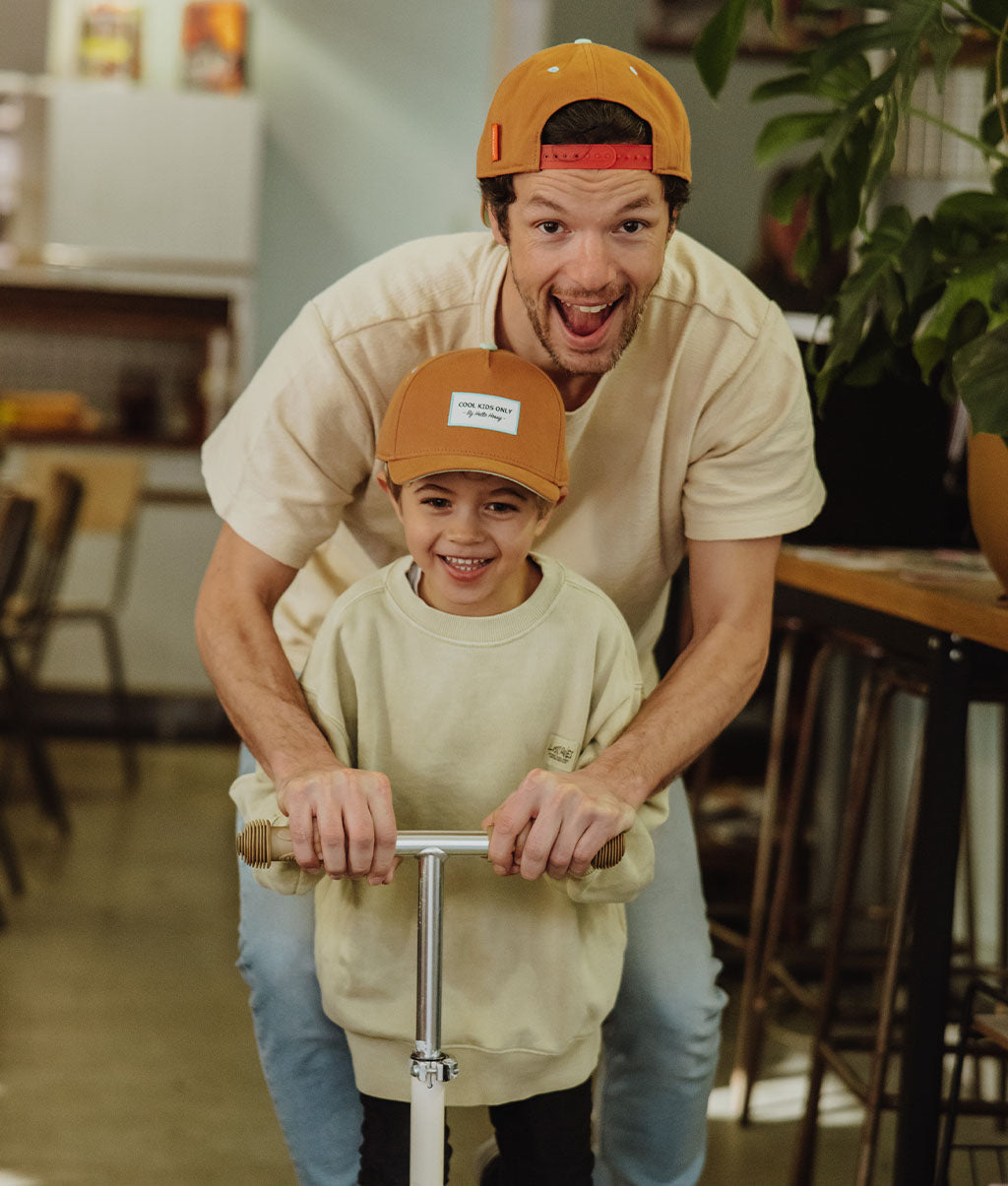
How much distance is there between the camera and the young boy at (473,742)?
4.29 ft

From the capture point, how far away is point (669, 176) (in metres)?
1.35

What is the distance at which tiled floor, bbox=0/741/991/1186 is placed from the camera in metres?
2.28

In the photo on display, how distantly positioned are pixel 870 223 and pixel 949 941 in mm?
2141

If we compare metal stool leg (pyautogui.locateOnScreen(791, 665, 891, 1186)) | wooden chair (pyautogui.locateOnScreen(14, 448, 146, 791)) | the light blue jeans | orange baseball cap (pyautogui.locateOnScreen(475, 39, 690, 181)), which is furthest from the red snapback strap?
wooden chair (pyautogui.locateOnScreen(14, 448, 146, 791))

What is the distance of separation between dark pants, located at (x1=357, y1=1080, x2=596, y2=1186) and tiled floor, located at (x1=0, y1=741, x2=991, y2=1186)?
0.76 meters

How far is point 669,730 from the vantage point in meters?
1.36

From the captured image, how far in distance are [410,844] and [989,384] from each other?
26.1 inches

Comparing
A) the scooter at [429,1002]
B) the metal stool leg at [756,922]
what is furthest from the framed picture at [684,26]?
the scooter at [429,1002]

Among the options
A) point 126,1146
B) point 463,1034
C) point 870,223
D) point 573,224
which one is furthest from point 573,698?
point 870,223

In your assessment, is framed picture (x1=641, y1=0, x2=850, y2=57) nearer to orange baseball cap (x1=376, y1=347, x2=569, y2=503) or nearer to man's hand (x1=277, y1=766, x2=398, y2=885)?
orange baseball cap (x1=376, y1=347, x2=569, y2=503)

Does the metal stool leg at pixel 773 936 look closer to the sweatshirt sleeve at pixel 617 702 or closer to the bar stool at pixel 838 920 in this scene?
the bar stool at pixel 838 920

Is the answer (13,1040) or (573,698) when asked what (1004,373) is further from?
(13,1040)

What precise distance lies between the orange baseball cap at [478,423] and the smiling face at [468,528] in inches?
1.1

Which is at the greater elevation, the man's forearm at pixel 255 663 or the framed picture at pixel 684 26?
the framed picture at pixel 684 26
